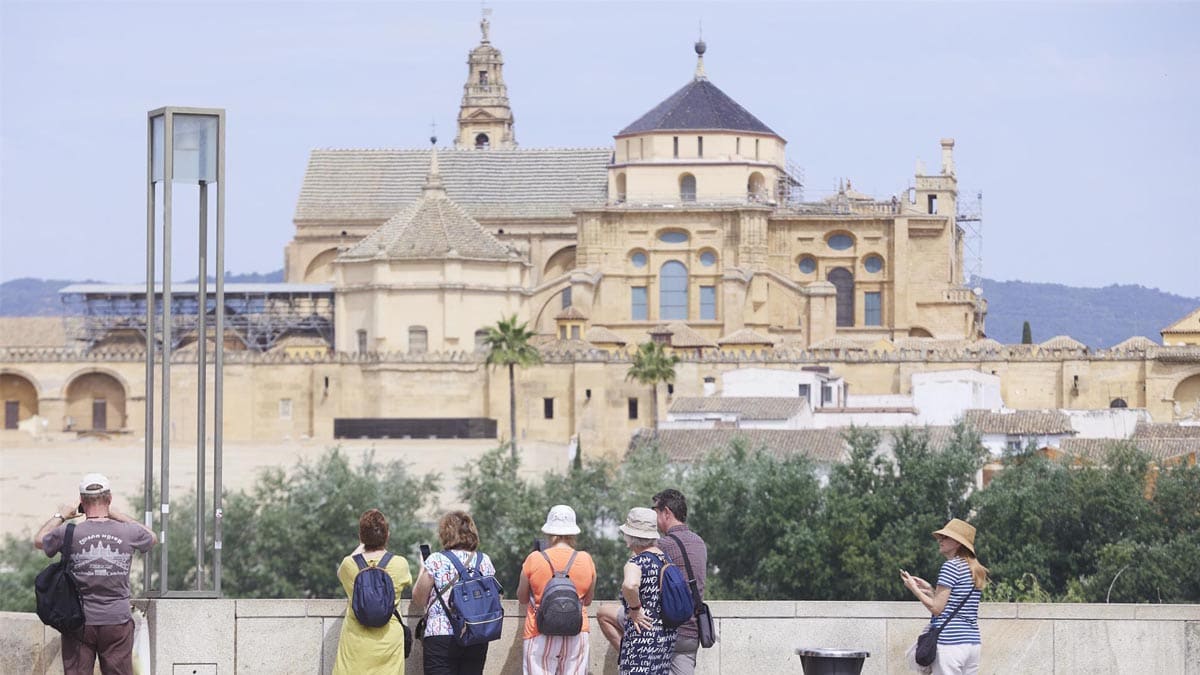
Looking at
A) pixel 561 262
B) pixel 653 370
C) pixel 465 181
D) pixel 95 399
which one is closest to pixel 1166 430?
pixel 653 370

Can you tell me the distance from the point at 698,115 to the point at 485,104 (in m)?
31.7

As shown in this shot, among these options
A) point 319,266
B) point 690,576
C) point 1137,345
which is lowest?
point 690,576

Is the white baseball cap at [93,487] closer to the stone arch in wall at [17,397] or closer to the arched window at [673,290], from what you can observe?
the stone arch in wall at [17,397]

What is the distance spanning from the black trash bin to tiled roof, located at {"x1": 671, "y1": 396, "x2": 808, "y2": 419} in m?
49.7

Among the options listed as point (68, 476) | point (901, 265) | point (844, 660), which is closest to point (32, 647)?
point (844, 660)

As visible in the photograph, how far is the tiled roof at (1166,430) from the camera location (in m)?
63.1

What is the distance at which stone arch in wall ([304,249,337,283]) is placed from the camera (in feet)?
285

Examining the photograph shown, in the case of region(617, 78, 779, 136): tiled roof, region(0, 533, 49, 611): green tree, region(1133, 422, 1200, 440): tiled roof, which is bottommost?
region(0, 533, 49, 611): green tree

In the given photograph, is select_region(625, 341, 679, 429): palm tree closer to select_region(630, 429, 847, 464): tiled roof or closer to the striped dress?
select_region(630, 429, 847, 464): tiled roof

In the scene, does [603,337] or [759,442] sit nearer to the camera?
[759,442]

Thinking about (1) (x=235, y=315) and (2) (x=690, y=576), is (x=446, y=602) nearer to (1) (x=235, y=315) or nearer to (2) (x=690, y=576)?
(2) (x=690, y=576)

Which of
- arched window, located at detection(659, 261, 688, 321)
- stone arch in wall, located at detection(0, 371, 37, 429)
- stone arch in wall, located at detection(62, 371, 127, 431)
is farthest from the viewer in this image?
arched window, located at detection(659, 261, 688, 321)

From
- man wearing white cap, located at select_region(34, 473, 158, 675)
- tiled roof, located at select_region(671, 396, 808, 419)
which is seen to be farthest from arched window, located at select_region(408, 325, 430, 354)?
man wearing white cap, located at select_region(34, 473, 158, 675)

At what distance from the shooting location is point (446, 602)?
15.0 m
